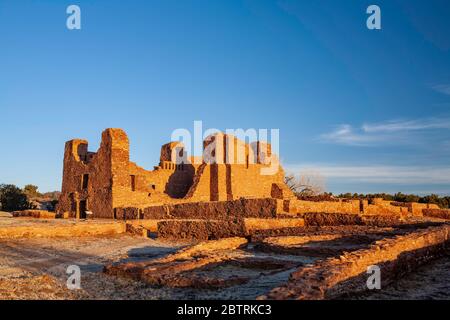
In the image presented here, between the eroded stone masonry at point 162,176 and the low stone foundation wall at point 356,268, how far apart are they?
1543 cm

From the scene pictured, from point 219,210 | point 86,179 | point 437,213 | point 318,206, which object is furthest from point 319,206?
point 86,179

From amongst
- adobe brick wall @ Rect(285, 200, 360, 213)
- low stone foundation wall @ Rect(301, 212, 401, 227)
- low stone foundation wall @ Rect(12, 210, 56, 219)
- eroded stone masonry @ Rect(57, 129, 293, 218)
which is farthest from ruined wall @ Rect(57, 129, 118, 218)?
low stone foundation wall @ Rect(301, 212, 401, 227)

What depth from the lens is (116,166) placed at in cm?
2328

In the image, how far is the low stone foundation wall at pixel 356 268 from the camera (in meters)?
4.49

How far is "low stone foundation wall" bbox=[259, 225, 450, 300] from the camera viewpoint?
4.49 metres

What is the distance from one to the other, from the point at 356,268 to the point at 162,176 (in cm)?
2404

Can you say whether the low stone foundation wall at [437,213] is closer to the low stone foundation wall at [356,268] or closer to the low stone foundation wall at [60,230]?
the low stone foundation wall at [356,268]

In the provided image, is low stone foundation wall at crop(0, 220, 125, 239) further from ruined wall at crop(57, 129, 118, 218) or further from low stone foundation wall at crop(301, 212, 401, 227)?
ruined wall at crop(57, 129, 118, 218)

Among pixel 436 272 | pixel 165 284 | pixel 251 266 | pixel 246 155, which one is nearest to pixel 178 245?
pixel 251 266

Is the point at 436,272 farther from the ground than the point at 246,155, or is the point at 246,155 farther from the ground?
the point at 246,155

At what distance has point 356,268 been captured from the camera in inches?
228

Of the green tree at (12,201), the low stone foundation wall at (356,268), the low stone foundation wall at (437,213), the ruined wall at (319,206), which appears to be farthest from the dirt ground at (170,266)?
the green tree at (12,201)
